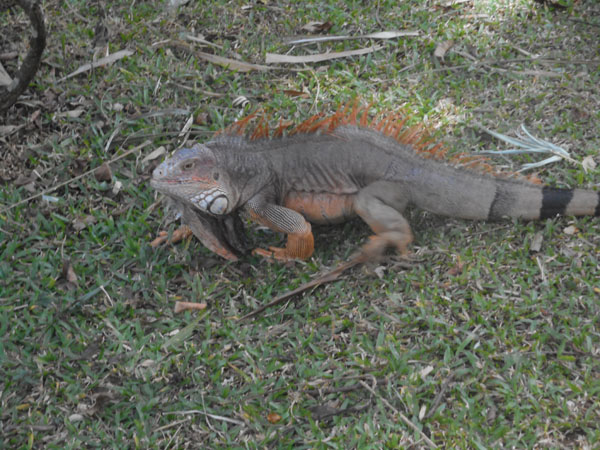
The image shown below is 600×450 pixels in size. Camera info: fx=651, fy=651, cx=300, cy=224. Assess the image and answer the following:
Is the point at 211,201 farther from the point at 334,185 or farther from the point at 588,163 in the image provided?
the point at 588,163

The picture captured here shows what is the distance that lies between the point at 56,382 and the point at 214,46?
11.8 feet

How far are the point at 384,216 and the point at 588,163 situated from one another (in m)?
1.65

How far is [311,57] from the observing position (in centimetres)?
610

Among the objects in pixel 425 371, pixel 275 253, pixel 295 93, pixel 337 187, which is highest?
pixel 295 93

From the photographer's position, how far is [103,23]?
6359 millimetres

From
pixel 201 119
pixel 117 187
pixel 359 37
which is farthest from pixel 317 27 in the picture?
pixel 117 187

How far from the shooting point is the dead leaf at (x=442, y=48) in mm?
5953

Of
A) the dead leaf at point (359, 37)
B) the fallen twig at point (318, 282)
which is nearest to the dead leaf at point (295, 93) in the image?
the dead leaf at point (359, 37)

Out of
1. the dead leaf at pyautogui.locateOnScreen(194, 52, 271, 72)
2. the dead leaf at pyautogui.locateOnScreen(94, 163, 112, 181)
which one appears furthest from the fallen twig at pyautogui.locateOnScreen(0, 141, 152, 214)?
the dead leaf at pyautogui.locateOnScreen(194, 52, 271, 72)

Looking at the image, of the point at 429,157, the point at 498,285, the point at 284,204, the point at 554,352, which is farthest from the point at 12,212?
the point at 554,352

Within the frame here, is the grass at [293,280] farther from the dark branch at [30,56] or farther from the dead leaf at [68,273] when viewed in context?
the dark branch at [30,56]

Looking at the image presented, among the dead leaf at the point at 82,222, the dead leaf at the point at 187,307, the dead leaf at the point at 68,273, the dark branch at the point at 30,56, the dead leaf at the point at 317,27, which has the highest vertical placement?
the dark branch at the point at 30,56

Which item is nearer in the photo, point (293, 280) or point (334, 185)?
point (293, 280)

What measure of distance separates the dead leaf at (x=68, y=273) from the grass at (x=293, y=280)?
0.06 feet
